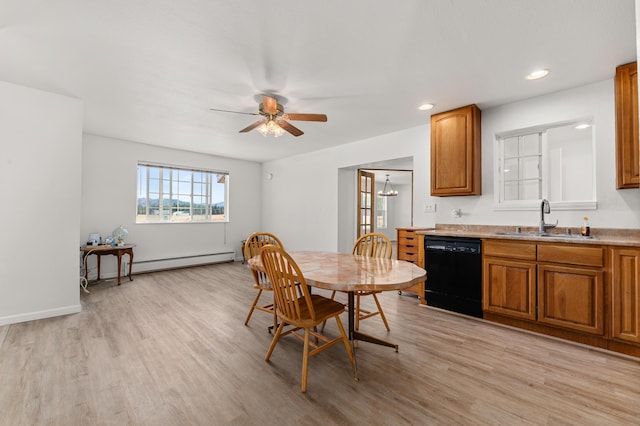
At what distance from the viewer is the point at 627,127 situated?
7.82 feet

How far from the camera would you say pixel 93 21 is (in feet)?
6.30

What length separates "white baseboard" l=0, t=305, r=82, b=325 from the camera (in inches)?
110

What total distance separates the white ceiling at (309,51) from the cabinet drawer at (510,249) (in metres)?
1.62

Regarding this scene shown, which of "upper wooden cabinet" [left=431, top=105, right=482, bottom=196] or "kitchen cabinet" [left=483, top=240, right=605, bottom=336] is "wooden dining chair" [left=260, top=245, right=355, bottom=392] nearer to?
"kitchen cabinet" [left=483, top=240, right=605, bottom=336]

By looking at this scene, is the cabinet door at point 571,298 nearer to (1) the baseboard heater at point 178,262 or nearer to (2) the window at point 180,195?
(1) the baseboard heater at point 178,262

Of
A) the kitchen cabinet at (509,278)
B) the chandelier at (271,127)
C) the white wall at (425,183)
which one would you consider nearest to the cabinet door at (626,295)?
the kitchen cabinet at (509,278)

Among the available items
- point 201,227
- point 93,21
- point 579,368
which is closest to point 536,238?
point 579,368

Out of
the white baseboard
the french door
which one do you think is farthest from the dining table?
the french door

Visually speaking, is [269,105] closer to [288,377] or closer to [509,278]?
[288,377]

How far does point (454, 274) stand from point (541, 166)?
5.40 feet

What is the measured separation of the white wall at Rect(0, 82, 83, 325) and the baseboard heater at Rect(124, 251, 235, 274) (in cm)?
197

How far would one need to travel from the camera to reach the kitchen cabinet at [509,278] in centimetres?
261

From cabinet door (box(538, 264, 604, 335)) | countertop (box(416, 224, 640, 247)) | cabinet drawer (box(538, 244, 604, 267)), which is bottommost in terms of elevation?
cabinet door (box(538, 264, 604, 335))

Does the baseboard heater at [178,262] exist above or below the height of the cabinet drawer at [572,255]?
below
